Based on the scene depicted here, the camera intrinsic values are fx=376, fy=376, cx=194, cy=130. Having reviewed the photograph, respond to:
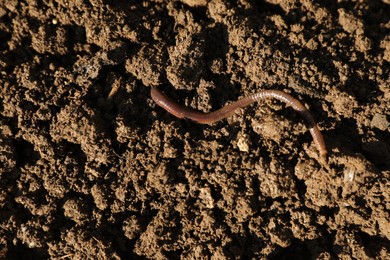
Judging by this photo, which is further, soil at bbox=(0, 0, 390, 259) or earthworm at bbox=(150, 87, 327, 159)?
earthworm at bbox=(150, 87, 327, 159)

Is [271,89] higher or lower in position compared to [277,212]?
higher

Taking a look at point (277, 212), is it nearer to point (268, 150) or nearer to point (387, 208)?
point (268, 150)

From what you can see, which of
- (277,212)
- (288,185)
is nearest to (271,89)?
(288,185)

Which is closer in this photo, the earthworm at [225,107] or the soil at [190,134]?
the soil at [190,134]

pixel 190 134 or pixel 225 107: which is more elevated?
pixel 225 107
